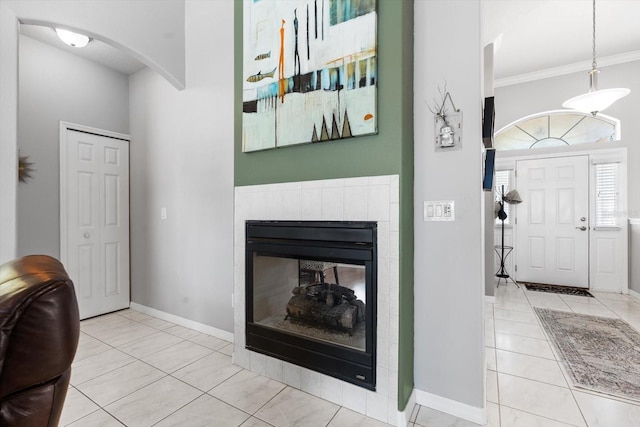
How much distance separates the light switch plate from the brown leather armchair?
164 cm

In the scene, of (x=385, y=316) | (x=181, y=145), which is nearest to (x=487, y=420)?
(x=385, y=316)

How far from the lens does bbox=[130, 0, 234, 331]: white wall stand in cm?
275

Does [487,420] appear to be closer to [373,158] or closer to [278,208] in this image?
[373,158]

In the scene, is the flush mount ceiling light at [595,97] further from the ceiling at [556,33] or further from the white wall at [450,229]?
the white wall at [450,229]

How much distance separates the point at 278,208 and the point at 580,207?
4.91 metres

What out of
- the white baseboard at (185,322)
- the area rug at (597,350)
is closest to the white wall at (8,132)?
the white baseboard at (185,322)

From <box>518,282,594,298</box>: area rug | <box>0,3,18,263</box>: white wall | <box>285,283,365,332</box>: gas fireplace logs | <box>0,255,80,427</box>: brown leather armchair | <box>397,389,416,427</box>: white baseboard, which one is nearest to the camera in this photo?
<box>0,255,80,427</box>: brown leather armchair

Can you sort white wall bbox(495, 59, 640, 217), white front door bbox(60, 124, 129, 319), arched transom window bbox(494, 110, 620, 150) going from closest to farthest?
white front door bbox(60, 124, 129, 319)
white wall bbox(495, 59, 640, 217)
arched transom window bbox(494, 110, 620, 150)

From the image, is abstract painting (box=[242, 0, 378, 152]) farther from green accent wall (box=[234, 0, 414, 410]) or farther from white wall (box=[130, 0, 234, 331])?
white wall (box=[130, 0, 234, 331])

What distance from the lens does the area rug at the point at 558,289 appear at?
13.9ft

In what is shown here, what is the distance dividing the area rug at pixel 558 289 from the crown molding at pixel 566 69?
3.25m

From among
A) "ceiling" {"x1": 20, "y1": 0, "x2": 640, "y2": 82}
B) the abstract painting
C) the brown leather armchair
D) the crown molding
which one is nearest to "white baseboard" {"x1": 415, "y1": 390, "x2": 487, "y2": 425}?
the abstract painting

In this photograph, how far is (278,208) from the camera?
205cm

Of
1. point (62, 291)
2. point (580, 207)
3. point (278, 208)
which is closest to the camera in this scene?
point (62, 291)
